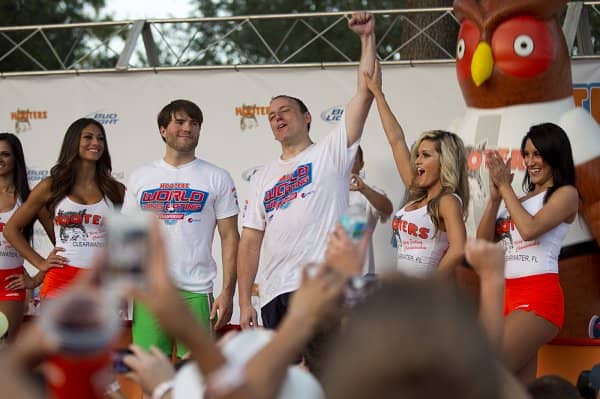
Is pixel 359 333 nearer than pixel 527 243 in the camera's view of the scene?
Yes

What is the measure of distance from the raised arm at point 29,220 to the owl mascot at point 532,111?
95.6 inches

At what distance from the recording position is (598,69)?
21.7ft

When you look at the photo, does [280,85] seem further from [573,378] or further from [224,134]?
[573,378]

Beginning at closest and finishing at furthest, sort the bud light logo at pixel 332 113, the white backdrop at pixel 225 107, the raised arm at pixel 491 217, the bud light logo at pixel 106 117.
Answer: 1. the raised arm at pixel 491 217
2. the white backdrop at pixel 225 107
3. the bud light logo at pixel 332 113
4. the bud light logo at pixel 106 117

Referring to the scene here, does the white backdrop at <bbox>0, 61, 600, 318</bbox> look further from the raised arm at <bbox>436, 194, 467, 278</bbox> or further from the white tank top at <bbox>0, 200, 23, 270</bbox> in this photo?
the raised arm at <bbox>436, 194, 467, 278</bbox>

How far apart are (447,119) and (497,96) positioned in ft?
4.47

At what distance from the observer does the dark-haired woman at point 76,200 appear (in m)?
5.21

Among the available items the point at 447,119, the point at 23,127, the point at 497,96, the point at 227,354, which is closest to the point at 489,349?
the point at 227,354

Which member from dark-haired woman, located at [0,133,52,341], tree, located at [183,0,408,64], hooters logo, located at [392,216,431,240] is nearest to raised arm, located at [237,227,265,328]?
hooters logo, located at [392,216,431,240]

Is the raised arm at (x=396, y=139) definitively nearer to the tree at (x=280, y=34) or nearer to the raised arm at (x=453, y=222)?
the raised arm at (x=453, y=222)

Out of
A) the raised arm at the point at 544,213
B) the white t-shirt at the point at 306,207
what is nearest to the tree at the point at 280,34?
the white t-shirt at the point at 306,207

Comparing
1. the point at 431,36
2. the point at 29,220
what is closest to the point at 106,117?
the point at 29,220

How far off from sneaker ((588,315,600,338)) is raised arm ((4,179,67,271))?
3.06m

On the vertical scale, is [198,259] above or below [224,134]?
below
